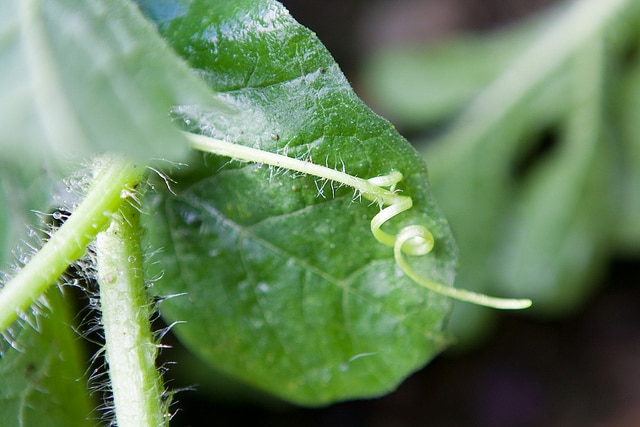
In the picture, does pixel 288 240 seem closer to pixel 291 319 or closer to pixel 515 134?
pixel 291 319

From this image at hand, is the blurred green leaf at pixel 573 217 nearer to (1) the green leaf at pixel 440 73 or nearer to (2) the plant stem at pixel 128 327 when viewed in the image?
(1) the green leaf at pixel 440 73

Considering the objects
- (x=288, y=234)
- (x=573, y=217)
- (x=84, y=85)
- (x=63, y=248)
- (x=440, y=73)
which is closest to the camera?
(x=84, y=85)

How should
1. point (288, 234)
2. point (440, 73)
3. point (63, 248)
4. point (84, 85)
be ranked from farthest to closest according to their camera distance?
1. point (440, 73)
2. point (288, 234)
3. point (63, 248)
4. point (84, 85)

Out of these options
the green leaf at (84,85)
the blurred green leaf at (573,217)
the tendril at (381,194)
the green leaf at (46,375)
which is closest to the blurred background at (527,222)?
the blurred green leaf at (573,217)

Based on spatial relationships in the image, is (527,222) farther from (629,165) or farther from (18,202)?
(18,202)

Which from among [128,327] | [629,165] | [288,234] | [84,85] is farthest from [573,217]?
[84,85]

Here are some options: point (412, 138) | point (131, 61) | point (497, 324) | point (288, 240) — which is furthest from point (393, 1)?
point (131, 61)
